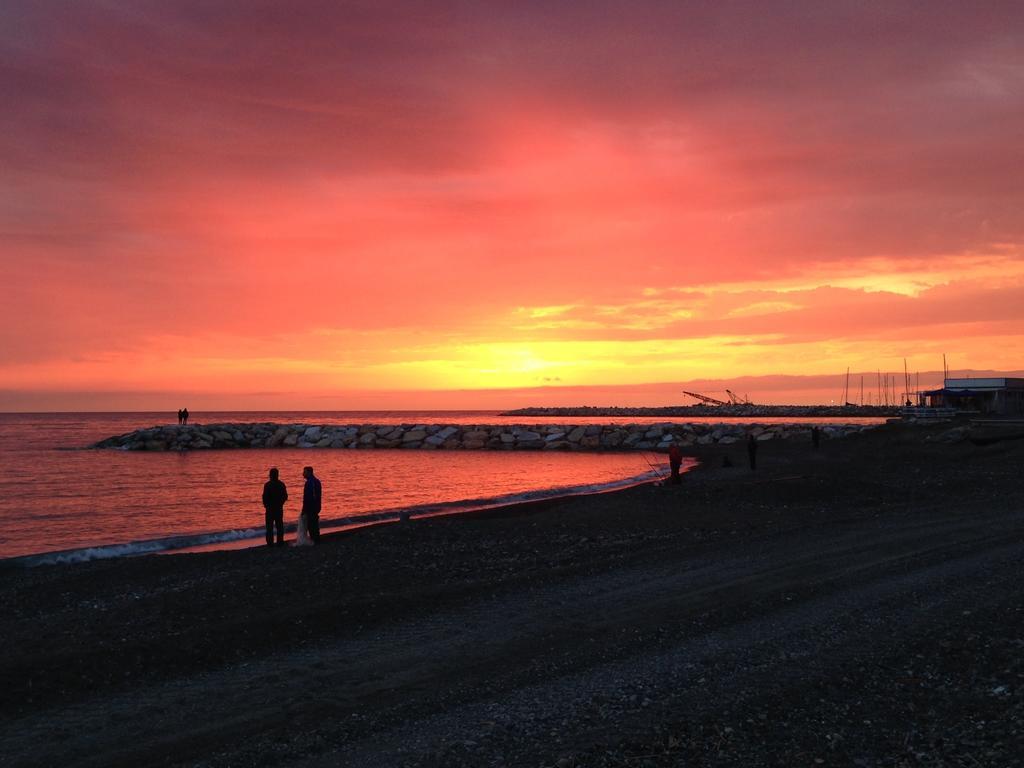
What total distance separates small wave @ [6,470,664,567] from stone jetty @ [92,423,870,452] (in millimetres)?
34375

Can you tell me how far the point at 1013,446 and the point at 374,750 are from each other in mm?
38930

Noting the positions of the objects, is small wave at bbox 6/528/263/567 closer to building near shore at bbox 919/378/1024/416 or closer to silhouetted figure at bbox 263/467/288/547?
silhouetted figure at bbox 263/467/288/547

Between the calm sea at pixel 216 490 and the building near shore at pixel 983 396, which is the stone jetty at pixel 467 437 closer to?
the calm sea at pixel 216 490

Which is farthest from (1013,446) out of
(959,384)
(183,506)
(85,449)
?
(85,449)

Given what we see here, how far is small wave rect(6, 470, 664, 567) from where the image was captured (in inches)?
746

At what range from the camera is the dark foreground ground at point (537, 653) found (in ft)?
22.9

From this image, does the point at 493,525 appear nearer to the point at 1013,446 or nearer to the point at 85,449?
the point at 1013,446

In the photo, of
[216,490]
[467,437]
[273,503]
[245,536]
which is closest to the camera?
[273,503]

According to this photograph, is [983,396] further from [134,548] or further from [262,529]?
[134,548]

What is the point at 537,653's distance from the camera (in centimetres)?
958

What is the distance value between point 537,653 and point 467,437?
64527 mm

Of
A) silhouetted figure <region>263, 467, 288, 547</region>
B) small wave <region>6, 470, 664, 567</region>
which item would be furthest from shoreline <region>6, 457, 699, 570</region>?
silhouetted figure <region>263, 467, 288, 547</region>

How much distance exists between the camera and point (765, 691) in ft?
25.9

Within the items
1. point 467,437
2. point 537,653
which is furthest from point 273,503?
point 467,437
